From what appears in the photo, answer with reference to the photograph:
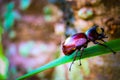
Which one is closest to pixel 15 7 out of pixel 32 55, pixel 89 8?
pixel 32 55

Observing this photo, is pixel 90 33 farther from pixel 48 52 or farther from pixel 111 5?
pixel 48 52

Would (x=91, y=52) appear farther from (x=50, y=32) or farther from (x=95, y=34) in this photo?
(x=50, y=32)

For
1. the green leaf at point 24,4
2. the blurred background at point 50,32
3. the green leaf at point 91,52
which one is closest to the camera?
the green leaf at point 91,52

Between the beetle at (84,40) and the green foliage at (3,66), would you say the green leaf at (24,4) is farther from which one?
the beetle at (84,40)

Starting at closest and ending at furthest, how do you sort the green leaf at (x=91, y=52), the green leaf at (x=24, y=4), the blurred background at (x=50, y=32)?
1. the green leaf at (x=91, y=52)
2. the blurred background at (x=50, y=32)
3. the green leaf at (x=24, y=4)

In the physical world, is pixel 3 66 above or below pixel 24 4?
below

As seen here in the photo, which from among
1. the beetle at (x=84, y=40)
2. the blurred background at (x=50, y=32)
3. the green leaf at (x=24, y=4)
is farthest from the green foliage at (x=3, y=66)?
the beetle at (x=84, y=40)

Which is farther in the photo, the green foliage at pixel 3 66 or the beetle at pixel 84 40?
the green foliage at pixel 3 66

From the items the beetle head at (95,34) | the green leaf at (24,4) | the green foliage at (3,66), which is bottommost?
the green foliage at (3,66)

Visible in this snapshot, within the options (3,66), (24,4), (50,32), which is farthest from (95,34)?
(3,66)

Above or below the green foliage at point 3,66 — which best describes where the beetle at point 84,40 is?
above
